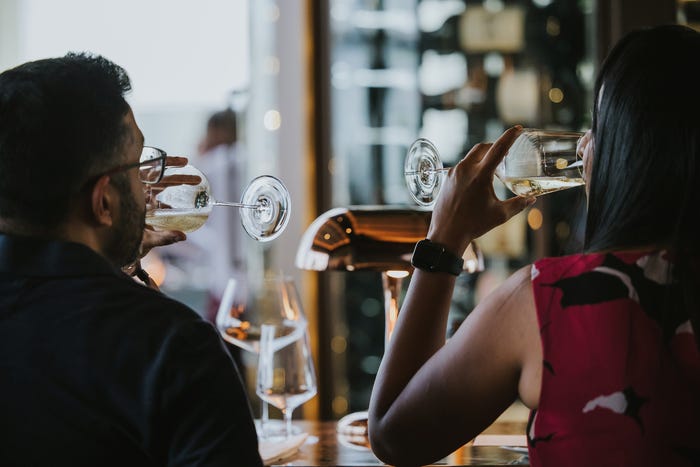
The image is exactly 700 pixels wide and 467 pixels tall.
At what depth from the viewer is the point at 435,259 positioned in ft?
3.66

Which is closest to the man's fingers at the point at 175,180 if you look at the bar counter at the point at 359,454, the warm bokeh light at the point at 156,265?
the bar counter at the point at 359,454

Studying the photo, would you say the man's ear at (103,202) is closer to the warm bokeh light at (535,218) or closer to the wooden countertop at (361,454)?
the wooden countertop at (361,454)

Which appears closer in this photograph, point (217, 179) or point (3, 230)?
point (3, 230)

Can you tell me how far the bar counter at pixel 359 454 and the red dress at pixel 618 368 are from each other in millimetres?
494

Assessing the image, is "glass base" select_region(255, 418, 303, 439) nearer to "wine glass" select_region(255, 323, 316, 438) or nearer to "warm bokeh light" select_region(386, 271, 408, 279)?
"wine glass" select_region(255, 323, 316, 438)

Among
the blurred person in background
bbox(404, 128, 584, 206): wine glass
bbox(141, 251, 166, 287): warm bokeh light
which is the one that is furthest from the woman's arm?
bbox(141, 251, 166, 287): warm bokeh light

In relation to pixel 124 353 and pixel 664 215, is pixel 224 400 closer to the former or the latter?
pixel 124 353

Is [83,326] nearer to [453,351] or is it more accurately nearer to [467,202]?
[453,351]

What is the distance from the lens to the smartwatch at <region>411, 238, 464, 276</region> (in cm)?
111

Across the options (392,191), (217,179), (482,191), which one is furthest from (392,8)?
(482,191)

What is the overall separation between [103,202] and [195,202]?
0.43 m

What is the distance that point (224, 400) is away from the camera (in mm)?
817

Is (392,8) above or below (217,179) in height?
above

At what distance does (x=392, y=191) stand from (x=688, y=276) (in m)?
3.08
